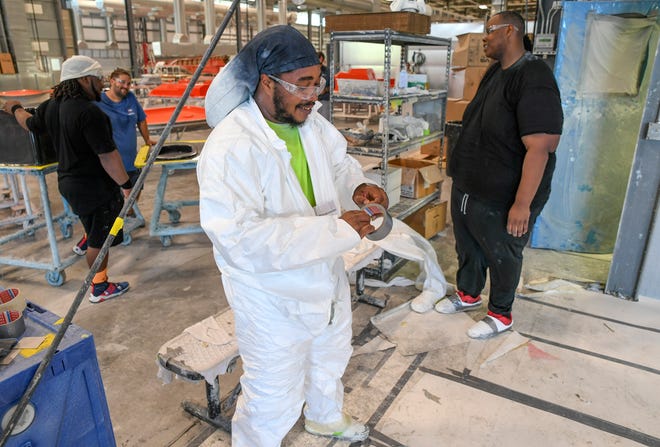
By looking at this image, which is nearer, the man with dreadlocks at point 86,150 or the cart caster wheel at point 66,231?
the man with dreadlocks at point 86,150

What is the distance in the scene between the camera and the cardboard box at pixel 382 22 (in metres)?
3.04

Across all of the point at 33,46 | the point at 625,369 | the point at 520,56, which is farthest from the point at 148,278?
the point at 33,46

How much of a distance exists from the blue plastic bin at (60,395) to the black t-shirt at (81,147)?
1810mm

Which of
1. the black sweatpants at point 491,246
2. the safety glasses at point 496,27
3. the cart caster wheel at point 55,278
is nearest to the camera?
the safety glasses at point 496,27

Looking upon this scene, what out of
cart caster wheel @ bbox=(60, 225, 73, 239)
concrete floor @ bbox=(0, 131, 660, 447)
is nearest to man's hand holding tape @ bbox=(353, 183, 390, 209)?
concrete floor @ bbox=(0, 131, 660, 447)

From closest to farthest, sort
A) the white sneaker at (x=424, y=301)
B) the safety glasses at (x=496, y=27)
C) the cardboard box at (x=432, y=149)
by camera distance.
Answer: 1. the safety glasses at (x=496, y=27)
2. the white sneaker at (x=424, y=301)
3. the cardboard box at (x=432, y=149)

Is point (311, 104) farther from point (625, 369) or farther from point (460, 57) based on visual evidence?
point (460, 57)

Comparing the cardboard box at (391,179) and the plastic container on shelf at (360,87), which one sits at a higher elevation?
the plastic container on shelf at (360,87)

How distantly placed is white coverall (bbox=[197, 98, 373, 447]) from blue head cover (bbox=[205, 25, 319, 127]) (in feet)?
0.18

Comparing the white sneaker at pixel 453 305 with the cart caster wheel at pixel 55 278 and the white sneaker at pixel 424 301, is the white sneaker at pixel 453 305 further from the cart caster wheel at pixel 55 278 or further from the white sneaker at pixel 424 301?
the cart caster wheel at pixel 55 278

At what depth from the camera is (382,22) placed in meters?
3.07

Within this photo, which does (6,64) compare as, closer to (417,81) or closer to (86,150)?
(86,150)

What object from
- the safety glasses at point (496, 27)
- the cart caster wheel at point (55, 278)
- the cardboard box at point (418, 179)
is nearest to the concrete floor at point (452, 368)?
the cart caster wheel at point (55, 278)

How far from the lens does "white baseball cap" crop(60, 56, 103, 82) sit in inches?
115
